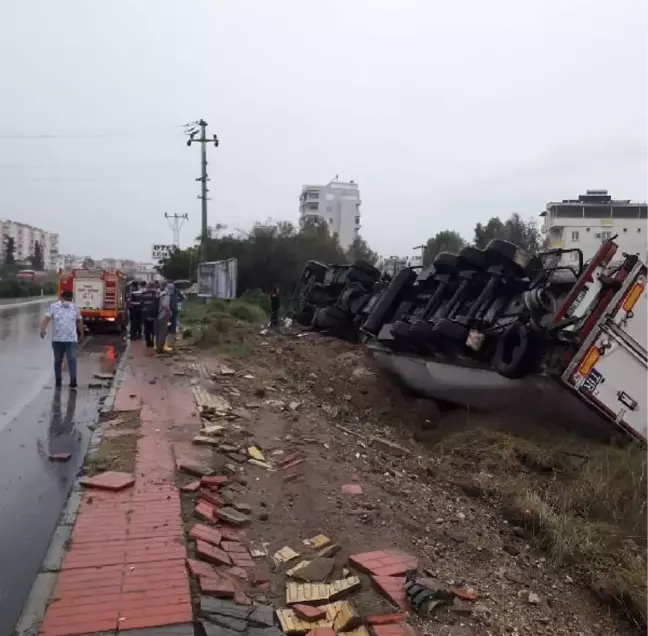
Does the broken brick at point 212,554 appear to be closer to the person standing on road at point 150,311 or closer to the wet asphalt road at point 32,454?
the wet asphalt road at point 32,454

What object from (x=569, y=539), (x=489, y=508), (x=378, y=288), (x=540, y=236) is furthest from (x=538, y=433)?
(x=540, y=236)

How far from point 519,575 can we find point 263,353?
34.0ft

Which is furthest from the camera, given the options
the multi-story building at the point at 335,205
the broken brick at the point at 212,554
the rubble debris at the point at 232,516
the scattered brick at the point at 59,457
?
the multi-story building at the point at 335,205

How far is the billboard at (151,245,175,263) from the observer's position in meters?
47.2

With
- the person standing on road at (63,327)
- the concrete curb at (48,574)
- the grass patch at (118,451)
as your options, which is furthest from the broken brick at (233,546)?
the person standing on road at (63,327)

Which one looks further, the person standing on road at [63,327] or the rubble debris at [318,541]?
the person standing on road at [63,327]

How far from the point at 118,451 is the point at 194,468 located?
1074 mm

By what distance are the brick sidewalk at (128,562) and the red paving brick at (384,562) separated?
0.97 meters

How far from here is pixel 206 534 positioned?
167 inches

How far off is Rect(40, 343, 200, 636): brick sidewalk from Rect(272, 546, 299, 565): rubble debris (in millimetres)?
543

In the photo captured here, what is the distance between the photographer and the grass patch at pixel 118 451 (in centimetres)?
570

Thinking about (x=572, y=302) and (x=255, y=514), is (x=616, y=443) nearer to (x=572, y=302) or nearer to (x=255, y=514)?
(x=572, y=302)

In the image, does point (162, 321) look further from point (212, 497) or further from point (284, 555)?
point (284, 555)

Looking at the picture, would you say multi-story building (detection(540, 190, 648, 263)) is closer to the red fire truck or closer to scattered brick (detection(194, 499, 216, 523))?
the red fire truck
